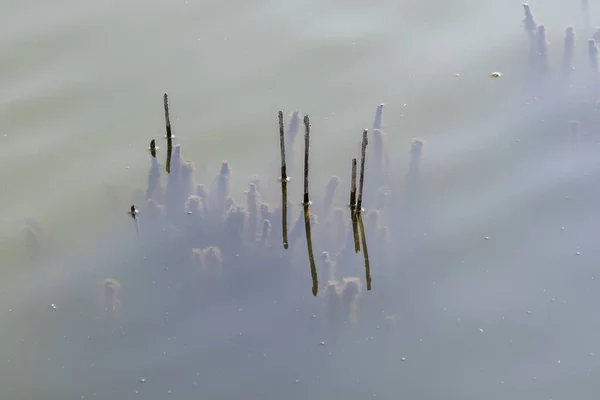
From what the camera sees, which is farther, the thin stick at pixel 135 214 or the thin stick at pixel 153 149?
the thin stick at pixel 153 149

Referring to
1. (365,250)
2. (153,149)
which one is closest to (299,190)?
(365,250)

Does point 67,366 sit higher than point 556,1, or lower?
lower

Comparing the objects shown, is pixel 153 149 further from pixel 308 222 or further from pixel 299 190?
pixel 308 222

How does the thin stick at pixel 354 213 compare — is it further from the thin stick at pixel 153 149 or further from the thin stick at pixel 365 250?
the thin stick at pixel 153 149

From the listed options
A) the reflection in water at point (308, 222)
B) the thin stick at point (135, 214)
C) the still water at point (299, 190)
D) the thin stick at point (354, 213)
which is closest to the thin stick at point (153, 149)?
the still water at point (299, 190)

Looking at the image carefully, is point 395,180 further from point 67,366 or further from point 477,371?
point 67,366

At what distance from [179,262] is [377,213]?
85 centimetres

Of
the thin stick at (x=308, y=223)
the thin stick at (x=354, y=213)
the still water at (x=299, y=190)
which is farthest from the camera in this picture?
the thin stick at (x=354, y=213)


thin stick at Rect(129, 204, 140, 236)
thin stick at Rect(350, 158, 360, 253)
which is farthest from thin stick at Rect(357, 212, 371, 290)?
thin stick at Rect(129, 204, 140, 236)

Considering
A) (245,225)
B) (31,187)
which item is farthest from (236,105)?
(31,187)

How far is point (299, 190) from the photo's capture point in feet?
11.5

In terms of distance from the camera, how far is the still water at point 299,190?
2945 mm

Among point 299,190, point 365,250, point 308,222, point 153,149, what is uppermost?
point 153,149

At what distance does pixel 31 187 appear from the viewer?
11.5ft
